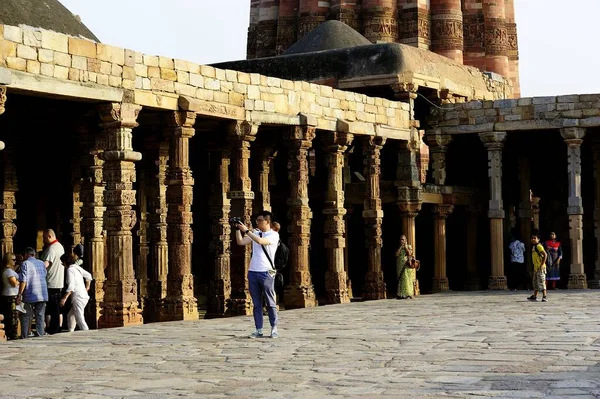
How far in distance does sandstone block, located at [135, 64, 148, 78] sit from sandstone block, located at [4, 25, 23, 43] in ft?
7.43

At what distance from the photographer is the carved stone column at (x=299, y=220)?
20953mm

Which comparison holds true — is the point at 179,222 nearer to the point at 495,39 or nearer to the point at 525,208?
the point at 525,208

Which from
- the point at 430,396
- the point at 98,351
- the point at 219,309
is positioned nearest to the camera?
the point at 430,396

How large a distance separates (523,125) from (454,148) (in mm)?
3476

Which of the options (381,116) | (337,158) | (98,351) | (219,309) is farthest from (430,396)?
(381,116)

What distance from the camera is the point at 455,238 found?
28922 millimetres

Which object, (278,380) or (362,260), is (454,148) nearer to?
(362,260)

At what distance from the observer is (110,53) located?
16.6m

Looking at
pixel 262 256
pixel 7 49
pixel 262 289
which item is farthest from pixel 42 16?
pixel 262 289

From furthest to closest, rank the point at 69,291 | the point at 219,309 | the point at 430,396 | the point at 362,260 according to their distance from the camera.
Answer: the point at 362,260 → the point at 219,309 → the point at 69,291 → the point at 430,396

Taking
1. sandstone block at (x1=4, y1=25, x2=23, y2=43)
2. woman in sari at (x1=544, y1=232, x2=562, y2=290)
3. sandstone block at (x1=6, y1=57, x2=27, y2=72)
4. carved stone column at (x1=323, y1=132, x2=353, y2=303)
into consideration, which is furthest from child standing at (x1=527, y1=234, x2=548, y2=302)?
sandstone block at (x1=4, y1=25, x2=23, y2=43)

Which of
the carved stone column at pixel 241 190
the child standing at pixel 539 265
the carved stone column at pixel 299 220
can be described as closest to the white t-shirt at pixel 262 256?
the carved stone column at pixel 241 190

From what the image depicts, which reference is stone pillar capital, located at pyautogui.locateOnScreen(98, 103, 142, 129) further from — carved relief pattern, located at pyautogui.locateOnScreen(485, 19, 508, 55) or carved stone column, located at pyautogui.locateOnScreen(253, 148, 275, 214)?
carved relief pattern, located at pyautogui.locateOnScreen(485, 19, 508, 55)

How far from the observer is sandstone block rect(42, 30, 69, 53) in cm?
1553
